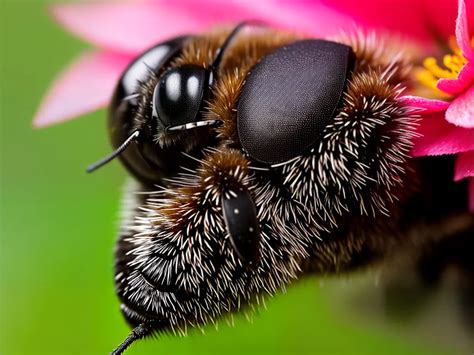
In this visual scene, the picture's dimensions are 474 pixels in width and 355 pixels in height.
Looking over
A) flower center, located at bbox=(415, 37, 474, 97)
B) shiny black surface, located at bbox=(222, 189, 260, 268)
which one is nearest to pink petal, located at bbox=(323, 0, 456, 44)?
flower center, located at bbox=(415, 37, 474, 97)

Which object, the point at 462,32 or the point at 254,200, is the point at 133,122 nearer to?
the point at 254,200

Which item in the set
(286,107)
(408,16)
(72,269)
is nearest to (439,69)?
(408,16)

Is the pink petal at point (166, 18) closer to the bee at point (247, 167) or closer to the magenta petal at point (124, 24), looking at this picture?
the magenta petal at point (124, 24)

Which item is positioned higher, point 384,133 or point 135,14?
→ point 135,14

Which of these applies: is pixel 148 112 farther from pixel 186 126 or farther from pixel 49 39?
pixel 49 39

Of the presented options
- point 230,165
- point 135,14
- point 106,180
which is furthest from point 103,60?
point 106,180

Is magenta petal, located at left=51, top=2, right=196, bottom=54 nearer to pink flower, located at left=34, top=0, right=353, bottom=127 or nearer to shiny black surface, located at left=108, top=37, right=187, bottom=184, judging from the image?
pink flower, located at left=34, top=0, right=353, bottom=127
